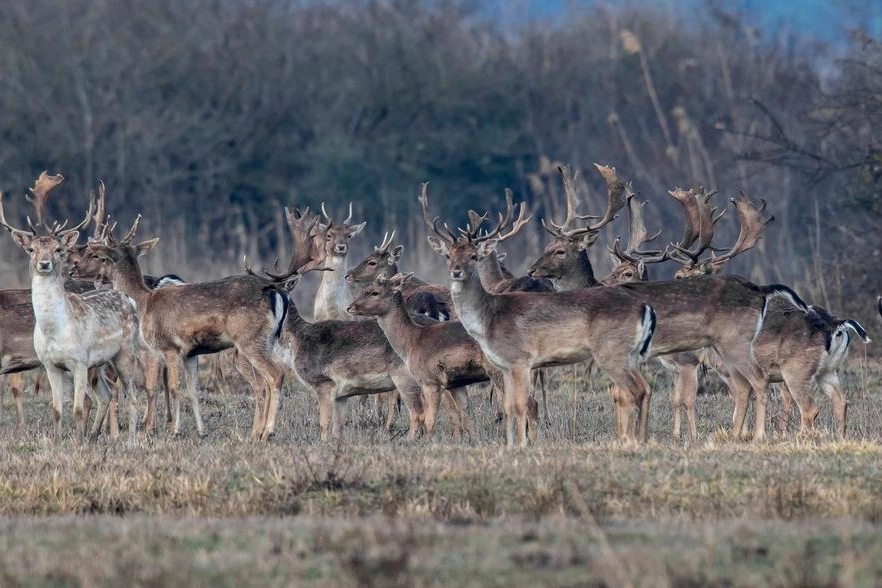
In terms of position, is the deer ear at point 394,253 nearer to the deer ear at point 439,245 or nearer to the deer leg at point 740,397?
the deer ear at point 439,245

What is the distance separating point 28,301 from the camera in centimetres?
1608

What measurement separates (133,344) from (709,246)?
5.30 meters

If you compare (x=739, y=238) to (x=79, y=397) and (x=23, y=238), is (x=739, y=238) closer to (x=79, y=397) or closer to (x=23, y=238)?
(x=79, y=397)

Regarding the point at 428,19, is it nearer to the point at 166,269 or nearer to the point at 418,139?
the point at 418,139

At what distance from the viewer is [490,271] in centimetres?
1797

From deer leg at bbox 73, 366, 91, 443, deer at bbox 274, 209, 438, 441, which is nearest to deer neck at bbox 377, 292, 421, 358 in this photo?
deer at bbox 274, 209, 438, 441

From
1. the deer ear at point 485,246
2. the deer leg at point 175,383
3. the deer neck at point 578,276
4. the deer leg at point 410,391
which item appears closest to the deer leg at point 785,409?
the deer neck at point 578,276

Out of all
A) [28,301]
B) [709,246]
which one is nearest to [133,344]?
[28,301]

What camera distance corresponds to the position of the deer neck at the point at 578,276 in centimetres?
1684

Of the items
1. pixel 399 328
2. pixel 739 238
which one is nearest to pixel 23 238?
pixel 399 328

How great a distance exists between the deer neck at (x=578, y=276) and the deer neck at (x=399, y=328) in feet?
7.36

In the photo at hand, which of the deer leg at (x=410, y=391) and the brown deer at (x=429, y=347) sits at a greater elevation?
the brown deer at (x=429, y=347)

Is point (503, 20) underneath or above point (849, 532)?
above

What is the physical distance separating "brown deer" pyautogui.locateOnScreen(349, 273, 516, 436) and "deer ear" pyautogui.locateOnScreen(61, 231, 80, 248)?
7.90 feet
